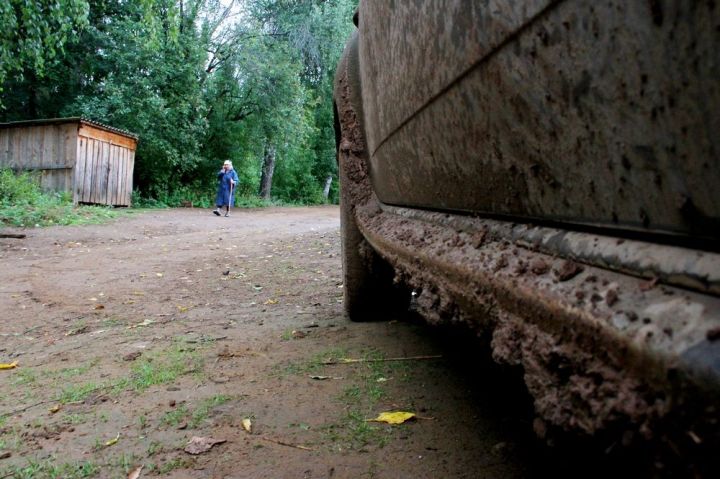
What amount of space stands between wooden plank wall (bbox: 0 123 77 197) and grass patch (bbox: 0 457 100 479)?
1543 cm

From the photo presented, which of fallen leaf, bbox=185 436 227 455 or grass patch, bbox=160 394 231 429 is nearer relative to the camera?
fallen leaf, bbox=185 436 227 455

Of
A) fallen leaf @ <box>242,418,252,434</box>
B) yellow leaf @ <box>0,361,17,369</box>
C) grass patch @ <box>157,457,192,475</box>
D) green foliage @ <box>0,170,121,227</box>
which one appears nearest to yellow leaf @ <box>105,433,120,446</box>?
grass patch @ <box>157,457,192,475</box>

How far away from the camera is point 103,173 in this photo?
53.0 ft

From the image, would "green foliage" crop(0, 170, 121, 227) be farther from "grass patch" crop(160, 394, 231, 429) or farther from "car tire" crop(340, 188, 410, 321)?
"grass patch" crop(160, 394, 231, 429)

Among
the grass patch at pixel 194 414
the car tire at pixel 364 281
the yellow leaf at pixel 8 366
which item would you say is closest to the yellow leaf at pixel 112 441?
the grass patch at pixel 194 414

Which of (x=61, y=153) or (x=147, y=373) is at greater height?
(x=61, y=153)

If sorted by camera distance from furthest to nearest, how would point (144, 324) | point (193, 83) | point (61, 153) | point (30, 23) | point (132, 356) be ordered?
point (193, 83), point (61, 153), point (30, 23), point (144, 324), point (132, 356)

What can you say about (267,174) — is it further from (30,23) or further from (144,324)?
(144,324)

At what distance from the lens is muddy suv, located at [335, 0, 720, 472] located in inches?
18.9

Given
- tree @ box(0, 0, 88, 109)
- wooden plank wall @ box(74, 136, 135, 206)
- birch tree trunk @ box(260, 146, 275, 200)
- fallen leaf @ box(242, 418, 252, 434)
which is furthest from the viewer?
birch tree trunk @ box(260, 146, 275, 200)

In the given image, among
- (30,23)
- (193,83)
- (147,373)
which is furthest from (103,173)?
(147,373)

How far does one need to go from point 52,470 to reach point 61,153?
15795 millimetres

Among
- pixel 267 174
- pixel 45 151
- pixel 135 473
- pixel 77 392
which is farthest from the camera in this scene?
pixel 267 174

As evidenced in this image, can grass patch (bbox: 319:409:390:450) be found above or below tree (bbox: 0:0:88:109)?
below
